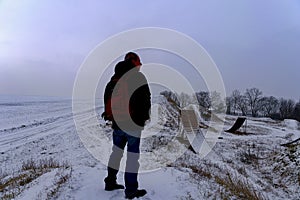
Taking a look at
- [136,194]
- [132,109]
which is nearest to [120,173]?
[136,194]

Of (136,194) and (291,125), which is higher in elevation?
(136,194)

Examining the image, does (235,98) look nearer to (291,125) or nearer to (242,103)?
(242,103)

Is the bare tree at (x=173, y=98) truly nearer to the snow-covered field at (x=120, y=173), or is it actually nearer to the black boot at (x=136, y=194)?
the snow-covered field at (x=120, y=173)

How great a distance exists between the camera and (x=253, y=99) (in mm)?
124375

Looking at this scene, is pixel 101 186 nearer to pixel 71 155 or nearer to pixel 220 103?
pixel 71 155

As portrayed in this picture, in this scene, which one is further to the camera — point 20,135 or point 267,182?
point 20,135

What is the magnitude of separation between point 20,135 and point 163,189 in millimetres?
14055

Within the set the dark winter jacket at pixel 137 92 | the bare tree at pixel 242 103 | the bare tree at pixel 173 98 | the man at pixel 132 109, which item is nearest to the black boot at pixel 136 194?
the man at pixel 132 109

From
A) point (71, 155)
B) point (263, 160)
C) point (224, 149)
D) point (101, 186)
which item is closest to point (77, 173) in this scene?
point (101, 186)

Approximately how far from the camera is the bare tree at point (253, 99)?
11925 cm

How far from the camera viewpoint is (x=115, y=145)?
4.37 meters

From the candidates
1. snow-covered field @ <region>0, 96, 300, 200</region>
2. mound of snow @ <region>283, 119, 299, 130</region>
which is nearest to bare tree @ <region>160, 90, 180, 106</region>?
snow-covered field @ <region>0, 96, 300, 200</region>

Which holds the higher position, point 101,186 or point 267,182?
point 101,186

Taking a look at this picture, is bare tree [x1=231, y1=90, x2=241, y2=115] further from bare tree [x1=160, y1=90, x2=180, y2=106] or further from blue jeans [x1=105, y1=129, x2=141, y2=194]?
blue jeans [x1=105, y1=129, x2=141, y2=194]
